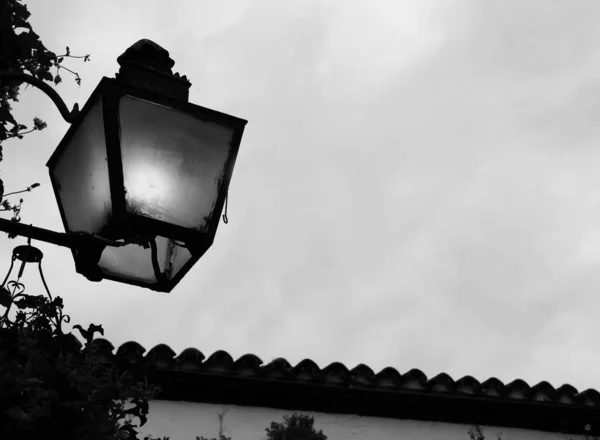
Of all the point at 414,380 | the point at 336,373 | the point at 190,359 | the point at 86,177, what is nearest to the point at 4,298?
the point at 86,177

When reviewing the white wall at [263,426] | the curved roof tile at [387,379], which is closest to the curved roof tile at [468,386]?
the white wall at [263,426]

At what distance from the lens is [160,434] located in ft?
15.9

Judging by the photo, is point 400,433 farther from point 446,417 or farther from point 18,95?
point 18,95

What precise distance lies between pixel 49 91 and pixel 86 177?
293mm

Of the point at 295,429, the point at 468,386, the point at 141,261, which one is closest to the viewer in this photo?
the point at 141,261

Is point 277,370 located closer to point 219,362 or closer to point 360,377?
point 219,362

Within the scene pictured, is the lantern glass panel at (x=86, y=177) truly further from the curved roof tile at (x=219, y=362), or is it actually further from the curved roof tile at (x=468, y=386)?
the curved roof tile at (x=468, y=386)

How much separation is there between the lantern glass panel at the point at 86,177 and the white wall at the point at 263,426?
319cm

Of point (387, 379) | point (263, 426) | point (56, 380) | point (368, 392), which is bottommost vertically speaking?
point (56, 380)

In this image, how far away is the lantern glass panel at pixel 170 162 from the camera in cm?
177

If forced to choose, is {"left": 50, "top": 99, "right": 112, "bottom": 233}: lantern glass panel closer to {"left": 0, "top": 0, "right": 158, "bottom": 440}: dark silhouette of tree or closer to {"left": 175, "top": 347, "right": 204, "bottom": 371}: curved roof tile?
{"left": 0, "top": 0, "right": 158, "bottom": 440}: dark silhouette of tree

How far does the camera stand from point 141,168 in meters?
1.78

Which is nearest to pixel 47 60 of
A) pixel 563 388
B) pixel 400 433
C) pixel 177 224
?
pixel 177 224

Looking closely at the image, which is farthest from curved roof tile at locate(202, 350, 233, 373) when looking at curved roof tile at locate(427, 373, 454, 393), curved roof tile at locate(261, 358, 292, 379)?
curved roof tile at locate(427, 373, 454, 393)
